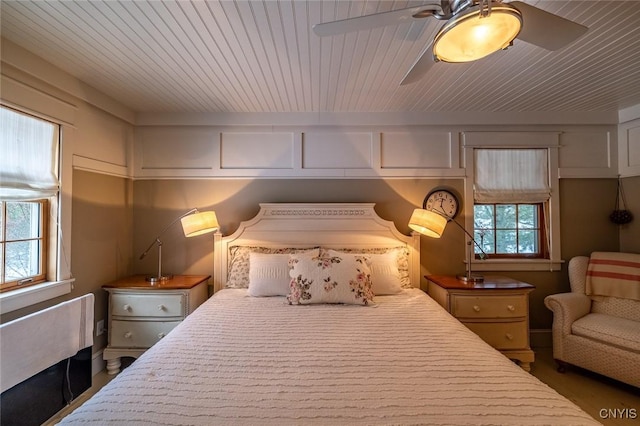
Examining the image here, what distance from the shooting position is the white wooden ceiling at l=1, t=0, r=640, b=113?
140 cm

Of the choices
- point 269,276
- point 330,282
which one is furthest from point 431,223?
point 269,276

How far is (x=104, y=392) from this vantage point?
39.9 inches

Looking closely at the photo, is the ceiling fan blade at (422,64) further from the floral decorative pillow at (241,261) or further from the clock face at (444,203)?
the floral decorative pillow at (241,261)

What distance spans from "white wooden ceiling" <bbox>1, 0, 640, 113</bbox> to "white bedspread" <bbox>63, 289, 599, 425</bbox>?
1.70 meters

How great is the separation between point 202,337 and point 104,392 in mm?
478

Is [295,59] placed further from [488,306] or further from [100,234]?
[488,306]

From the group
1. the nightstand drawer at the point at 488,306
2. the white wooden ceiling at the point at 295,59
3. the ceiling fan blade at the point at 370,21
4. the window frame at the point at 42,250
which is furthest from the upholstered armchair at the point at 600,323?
the window frame at the point at 42,250

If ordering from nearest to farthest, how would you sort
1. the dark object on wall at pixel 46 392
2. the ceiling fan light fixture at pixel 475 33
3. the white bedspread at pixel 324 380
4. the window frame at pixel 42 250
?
the white bedspread at pixel 324 380 → the ceiling fan light fixture at pixel 475 33 → the dark object on wall at pixel 46 392 → the window frame at pixel 42 250

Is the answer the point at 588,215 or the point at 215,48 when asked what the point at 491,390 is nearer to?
the point at 215,48

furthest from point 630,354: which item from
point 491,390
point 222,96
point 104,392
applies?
point 222,96

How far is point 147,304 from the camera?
2.30m

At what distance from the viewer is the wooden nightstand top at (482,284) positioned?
2.26 m

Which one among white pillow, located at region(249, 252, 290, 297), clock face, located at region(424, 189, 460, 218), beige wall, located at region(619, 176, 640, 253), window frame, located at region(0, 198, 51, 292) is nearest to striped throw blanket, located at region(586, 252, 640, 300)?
beige wall, located at region(619, 176, 640, 253)

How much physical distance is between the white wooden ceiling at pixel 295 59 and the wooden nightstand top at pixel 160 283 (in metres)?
1.64
